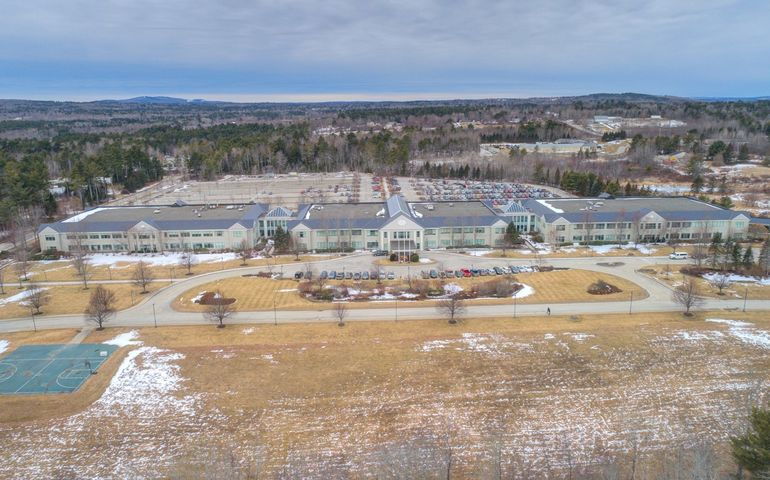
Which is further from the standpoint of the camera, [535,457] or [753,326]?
[753,326]

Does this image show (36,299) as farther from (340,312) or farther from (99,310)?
(340,312)

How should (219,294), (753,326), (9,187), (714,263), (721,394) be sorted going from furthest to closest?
(9,187)
(714,263)
(219,294)
(753,326)
(721,394)

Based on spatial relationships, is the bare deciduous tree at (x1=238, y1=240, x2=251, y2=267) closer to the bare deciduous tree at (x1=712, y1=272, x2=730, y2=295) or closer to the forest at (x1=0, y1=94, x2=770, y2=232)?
the forest at (x1=0, y1=94, x2=770, y2=232)

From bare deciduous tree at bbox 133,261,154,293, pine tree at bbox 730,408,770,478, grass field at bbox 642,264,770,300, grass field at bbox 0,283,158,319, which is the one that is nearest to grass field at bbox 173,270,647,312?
grass field at bbox 642,264,770,300

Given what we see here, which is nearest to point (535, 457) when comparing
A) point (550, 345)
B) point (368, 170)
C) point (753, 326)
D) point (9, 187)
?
point (550, 345)

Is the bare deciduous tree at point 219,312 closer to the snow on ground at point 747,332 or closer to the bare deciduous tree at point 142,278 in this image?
the bare deciduous tree at point 142,278

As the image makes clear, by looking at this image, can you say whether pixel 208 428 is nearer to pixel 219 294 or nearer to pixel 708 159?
pixel 219 294

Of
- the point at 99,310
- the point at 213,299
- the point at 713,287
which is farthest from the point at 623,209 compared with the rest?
the point at 99,310
